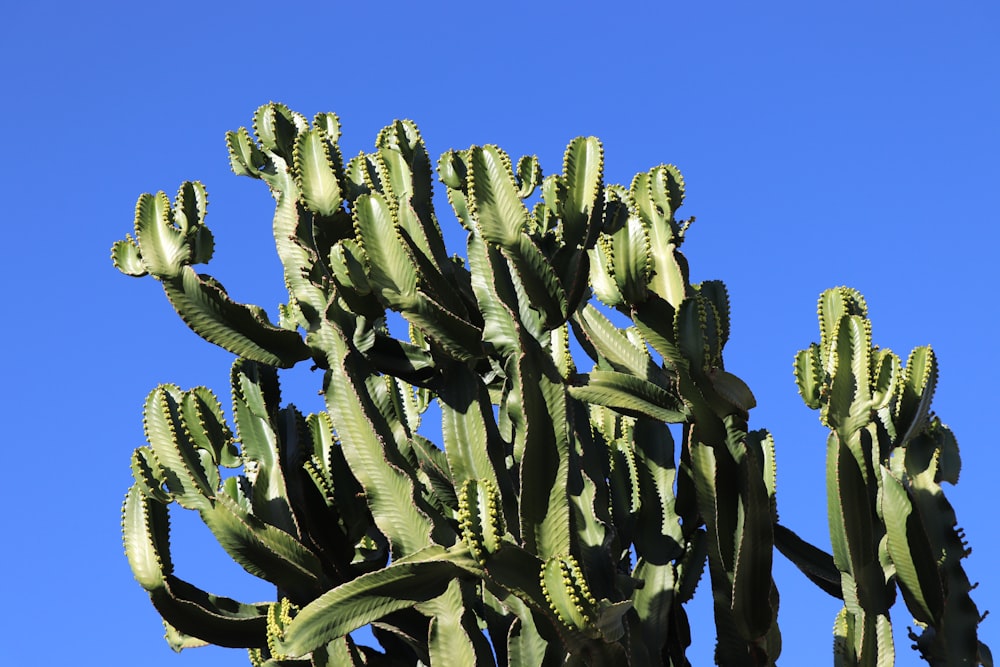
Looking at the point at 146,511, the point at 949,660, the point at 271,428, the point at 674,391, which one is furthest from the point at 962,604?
the point at 146,511

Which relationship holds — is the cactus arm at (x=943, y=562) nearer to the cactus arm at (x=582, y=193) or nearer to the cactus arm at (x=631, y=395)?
the cactus arm at (x=631, y=395)

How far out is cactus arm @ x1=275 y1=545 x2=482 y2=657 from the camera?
4.50 meters

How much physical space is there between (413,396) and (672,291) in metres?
1.59

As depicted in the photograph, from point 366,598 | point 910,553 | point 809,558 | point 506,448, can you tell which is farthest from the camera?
point 809,558

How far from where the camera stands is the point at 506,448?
16.7 ft

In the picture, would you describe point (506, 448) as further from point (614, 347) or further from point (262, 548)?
point (262, 548)

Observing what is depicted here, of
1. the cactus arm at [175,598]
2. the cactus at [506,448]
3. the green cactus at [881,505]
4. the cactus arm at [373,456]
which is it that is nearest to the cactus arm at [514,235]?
the cactus at [506,448]

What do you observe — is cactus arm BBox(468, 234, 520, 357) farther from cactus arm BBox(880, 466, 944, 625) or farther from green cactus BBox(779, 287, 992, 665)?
A: cactus arm BBox(880, 466, 944, 625)

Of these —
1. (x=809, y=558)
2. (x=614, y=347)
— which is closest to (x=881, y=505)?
(x=809, y=558)

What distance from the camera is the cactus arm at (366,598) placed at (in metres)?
4.50

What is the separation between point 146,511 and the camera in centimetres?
529

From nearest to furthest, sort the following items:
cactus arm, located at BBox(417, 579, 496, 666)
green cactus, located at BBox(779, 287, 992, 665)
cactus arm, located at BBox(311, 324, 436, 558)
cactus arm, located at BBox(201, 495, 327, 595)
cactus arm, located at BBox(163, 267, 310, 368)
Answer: cactus arm, located at BBox(417, 579, 496, 666) → green cactus, located at BBox(779, 287, 992, 665) → cactus arm, located at BBox(311, 324, 436, 558) → cactus arm, located at BBox(201, 495, 327, 595) → cactus arm, located at BBox(163, 267, 310, 368)

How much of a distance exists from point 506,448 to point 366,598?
2.73 feet

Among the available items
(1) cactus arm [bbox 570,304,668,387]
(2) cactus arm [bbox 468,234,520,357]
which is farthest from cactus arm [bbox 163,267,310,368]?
(1) cactus arm [bbox 570,304,668,387]
